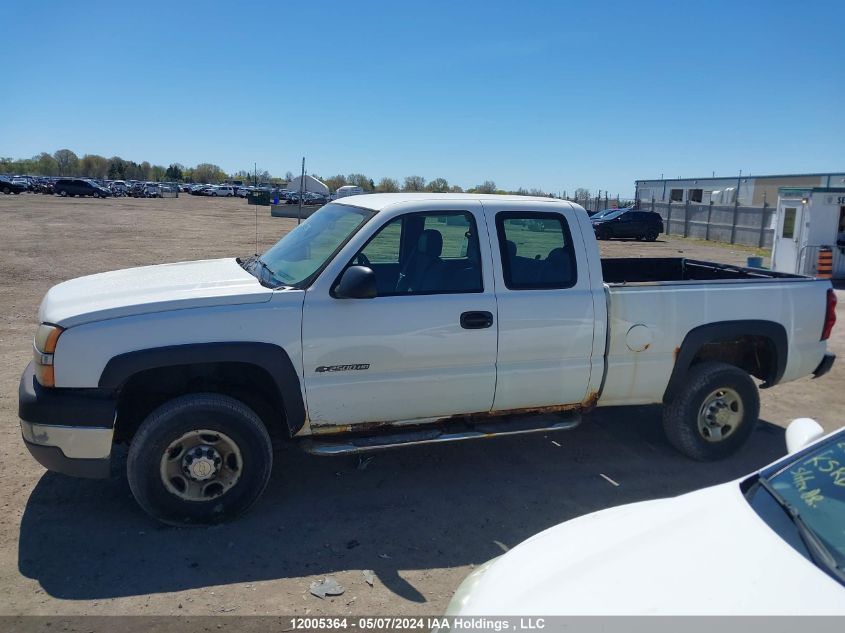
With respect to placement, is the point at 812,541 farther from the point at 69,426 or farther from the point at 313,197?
the point at 313,197

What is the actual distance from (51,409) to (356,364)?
1765 millimetres

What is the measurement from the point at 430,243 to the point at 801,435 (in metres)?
2.76

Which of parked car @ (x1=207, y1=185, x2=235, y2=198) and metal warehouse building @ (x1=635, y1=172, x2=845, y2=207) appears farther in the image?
parked car @ (x1=207, y1=185, x2=235, y2=198)

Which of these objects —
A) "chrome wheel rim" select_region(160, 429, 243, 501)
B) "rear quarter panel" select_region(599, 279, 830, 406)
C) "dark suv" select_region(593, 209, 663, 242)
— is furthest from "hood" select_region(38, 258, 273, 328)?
"dark suv" select_region(593, 209, 663, 242)

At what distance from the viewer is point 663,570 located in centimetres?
221

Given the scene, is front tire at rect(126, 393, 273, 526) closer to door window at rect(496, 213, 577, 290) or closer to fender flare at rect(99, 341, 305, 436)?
fender flare at rect(99, 341, 305, 436)

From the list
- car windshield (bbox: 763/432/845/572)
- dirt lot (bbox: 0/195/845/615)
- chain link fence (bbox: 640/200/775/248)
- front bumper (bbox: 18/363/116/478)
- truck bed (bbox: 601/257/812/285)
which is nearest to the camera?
car windshield (bbox: 763/432/845/572)

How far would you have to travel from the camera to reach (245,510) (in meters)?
4.34

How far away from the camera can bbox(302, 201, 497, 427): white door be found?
4.37m

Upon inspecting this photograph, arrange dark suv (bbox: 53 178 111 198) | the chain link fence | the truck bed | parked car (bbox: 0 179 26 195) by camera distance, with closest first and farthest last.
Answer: the truck bed
the chain link fence
parked car (bbox: 0 179 26 195)
dark suv (bbox: 53 178 111 198)

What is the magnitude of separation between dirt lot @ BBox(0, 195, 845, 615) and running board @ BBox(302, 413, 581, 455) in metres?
0.44

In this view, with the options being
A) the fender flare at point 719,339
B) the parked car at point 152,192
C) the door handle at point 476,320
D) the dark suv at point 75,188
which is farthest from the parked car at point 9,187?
the fender flare at point 719,339

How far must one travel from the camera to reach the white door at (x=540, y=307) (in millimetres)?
4754

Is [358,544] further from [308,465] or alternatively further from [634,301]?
[634,301]
